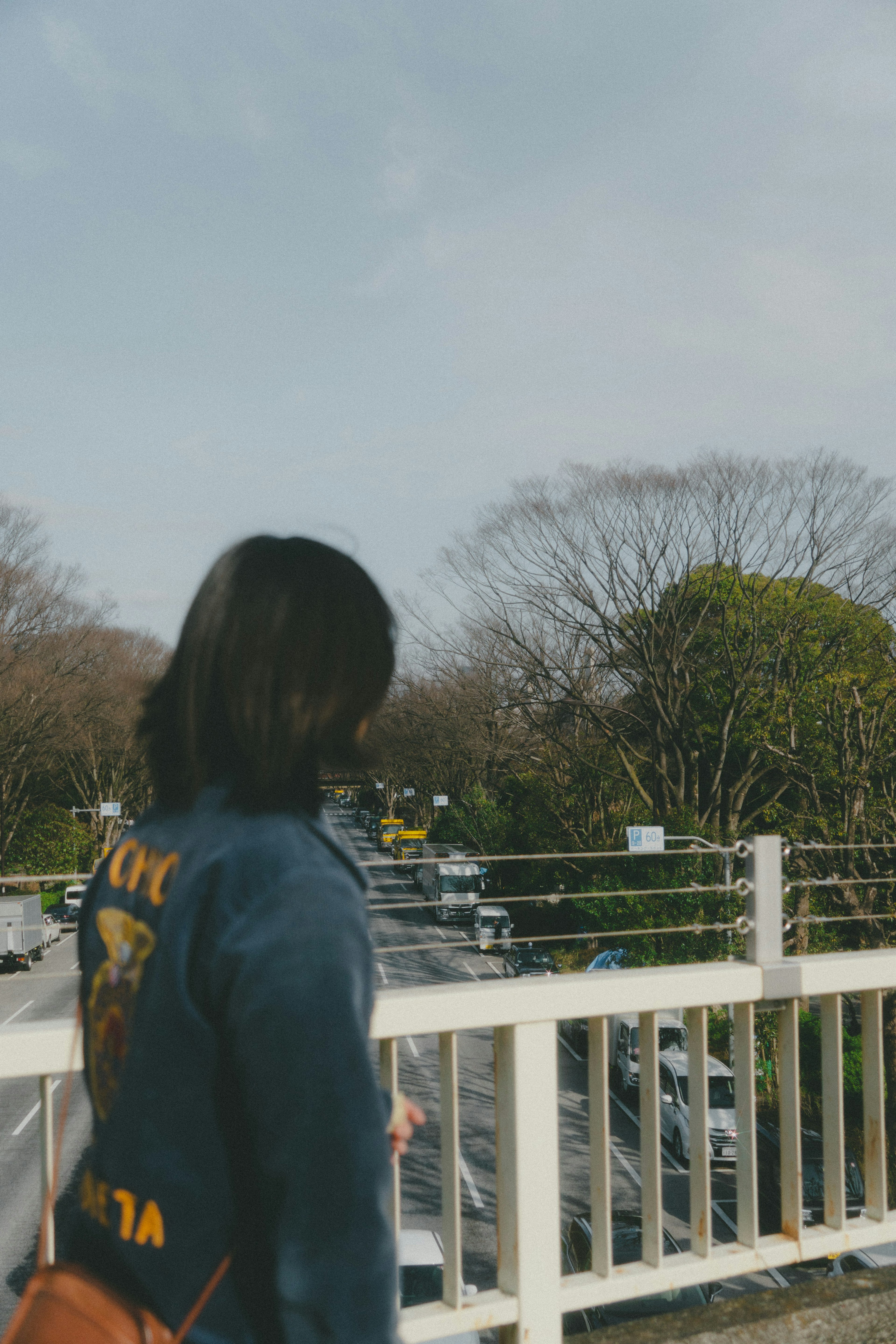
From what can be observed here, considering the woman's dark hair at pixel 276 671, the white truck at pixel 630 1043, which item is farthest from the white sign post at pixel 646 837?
the woman's dark hair at pixel 276 671

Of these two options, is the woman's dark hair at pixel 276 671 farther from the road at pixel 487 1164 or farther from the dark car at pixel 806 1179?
the dark car at pixel 806 1179

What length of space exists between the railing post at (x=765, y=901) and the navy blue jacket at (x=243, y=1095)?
4.69 ft

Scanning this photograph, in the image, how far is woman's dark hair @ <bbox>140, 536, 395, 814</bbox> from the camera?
916 millimetres

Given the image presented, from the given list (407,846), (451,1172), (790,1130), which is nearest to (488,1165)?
(790,1130)

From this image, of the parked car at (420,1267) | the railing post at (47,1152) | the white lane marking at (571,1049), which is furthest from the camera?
the white lane marking at (571,1049)

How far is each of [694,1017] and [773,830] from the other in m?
17.3

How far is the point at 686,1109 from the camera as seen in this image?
10078 mm

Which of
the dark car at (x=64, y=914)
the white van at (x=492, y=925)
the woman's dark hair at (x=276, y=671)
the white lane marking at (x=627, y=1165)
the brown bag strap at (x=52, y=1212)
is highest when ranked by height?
the woman's dark hair at (x=276, y=671)

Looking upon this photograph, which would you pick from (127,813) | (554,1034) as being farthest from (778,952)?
(127,813)

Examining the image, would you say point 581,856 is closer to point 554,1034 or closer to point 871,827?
point 554,1034

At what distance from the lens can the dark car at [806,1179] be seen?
736cm

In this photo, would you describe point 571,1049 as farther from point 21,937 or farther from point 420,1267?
point 21,937

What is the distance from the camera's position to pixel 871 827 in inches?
484

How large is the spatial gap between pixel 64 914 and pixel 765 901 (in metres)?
27.7
